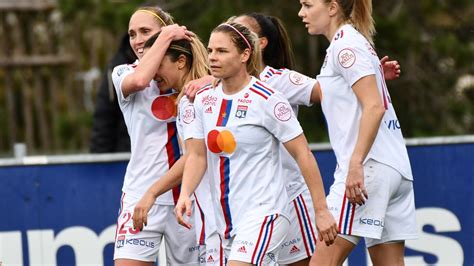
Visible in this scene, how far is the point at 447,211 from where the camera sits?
9.05 metres

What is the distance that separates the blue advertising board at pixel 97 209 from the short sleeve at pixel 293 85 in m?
A: 1.86

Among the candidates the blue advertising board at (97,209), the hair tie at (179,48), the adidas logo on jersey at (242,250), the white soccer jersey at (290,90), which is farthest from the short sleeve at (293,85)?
the blue advertising board at (97,209)

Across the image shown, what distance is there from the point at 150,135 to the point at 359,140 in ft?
4.36

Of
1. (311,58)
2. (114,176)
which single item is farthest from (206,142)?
(311,58)

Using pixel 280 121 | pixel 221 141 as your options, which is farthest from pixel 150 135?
pixel 280 121

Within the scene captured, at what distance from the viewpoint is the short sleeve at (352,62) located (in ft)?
21.7

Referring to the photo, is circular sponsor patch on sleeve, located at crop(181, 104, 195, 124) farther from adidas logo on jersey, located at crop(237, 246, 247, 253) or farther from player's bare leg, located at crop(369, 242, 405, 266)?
player's bare leg, located at crop(369, 242, 405, 266)

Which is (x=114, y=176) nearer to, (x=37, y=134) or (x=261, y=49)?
(x=261, y=49)

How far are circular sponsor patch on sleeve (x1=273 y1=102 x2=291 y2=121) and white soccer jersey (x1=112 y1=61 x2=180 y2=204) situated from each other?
86cm

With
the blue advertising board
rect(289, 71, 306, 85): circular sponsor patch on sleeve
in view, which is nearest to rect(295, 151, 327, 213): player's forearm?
rect(289, 71, 306, 85): circular sponsor patch on sleeve

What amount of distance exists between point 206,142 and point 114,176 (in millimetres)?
2569

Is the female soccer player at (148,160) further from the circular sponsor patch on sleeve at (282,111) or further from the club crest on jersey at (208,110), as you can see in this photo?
the circular sponsor patch on sleeve at (282,111)

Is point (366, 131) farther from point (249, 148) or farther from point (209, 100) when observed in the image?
point (209, 100)

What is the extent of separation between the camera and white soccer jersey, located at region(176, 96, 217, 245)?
Answer: 6883 millimetres
